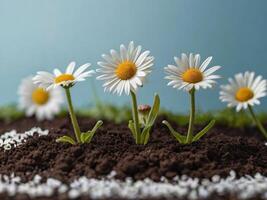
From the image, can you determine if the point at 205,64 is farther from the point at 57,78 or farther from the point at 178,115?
the point at 178,115

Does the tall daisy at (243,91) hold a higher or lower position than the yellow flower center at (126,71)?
lower

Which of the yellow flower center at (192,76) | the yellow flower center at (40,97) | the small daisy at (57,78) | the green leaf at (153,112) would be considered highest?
the small daisy at (57,78)

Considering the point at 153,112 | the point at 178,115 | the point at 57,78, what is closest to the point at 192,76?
the point at 153,112

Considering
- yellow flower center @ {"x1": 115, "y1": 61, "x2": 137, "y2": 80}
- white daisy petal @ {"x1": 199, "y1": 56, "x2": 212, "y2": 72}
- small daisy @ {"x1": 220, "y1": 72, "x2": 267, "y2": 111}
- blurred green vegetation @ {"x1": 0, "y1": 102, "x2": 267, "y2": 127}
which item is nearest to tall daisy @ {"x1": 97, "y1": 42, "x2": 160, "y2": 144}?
yellow flower center @ {"x1": 115, "y1": 61, "x2": 137, "y2": 80}

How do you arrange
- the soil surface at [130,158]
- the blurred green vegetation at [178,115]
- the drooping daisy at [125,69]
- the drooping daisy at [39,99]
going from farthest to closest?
1. the blurred green vegetation at [178,115]
2. the drooping daisy at [39,99]
3. the drooping daisy at [125,69]
4. the soil surface at [130,158]

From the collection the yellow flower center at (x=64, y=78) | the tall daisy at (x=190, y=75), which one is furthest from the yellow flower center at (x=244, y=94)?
the yellow flower center at (x=64, y=78)

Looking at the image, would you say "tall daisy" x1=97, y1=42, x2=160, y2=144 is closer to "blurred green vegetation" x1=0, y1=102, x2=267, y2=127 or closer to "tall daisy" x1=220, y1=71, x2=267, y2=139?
"tall daisy" x1=220, y1=71, x2=267, y2=139

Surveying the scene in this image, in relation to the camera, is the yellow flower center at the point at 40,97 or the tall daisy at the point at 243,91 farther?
the yellow flower center at the point at 40,97

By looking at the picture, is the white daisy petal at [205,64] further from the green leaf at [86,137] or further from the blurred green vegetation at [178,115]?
the blurred green vegetation at [178,115]

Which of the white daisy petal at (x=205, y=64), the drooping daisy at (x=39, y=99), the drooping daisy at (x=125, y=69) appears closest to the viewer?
the drooping daisy at (x=125, y=69)
